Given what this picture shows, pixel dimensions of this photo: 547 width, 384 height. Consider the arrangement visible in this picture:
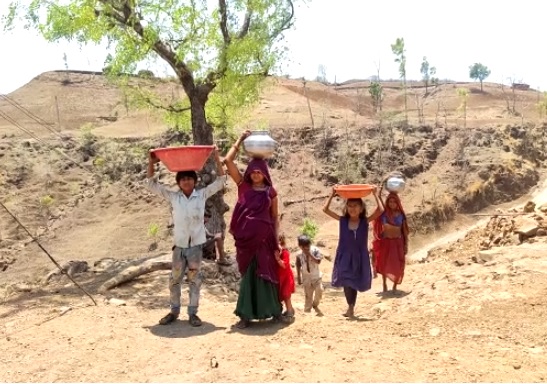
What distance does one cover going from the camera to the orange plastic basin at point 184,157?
484 centimetres

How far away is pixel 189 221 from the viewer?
5.00 m

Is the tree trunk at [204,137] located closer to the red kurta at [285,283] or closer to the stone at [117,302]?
the stone at [117,302]

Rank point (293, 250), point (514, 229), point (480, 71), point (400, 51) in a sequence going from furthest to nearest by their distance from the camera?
point (480, 71) → point (400, 51) → point (293, 250) → point (514, 229)

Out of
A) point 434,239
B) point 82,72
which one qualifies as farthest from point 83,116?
point 434,239

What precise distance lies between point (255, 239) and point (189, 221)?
644 millimetres

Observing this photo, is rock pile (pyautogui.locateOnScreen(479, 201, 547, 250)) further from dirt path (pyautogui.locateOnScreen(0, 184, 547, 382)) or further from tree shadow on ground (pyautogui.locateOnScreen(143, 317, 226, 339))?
tree shadow on ground (pyautogui.locateOnScreen(143, 317, 226, 339))

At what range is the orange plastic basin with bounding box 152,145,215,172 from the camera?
4.84 metres

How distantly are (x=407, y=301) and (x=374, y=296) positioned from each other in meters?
1.61

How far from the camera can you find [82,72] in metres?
50.3

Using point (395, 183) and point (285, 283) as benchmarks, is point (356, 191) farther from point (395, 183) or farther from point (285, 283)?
point (395, 183)

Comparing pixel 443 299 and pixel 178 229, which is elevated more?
pixel 178 229

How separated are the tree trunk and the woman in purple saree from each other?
4.62m

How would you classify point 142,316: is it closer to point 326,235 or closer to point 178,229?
point 178,229

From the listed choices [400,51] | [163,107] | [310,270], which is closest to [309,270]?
[310,270]
